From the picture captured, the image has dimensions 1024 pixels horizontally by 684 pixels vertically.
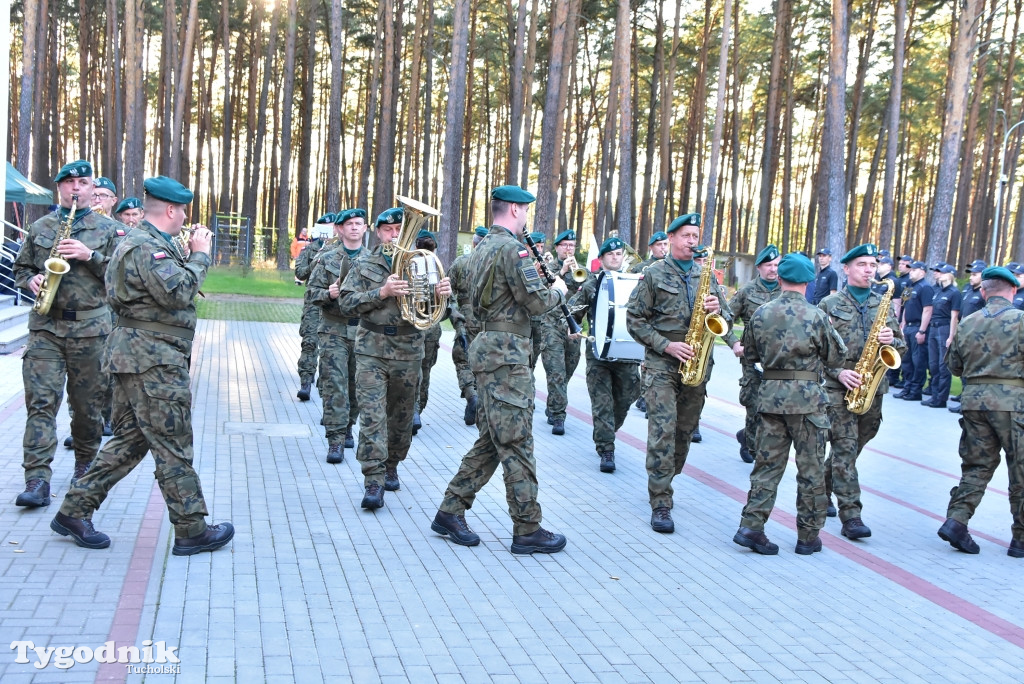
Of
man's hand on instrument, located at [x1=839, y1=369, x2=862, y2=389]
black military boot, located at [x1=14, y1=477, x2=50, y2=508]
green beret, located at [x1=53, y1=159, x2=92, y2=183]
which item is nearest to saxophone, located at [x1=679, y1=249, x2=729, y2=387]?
man's hand on instrument, located at [x1=839, y1=369, x2=862, y2=389]

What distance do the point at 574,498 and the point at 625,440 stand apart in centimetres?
271

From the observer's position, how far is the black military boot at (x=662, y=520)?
686 cm

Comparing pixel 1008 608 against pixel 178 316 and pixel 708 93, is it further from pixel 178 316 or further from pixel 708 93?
pixel 708 93

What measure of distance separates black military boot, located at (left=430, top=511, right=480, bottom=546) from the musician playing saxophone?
277 centimetres

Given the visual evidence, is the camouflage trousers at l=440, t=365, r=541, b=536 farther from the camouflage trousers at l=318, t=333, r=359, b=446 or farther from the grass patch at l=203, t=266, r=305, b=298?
the grass patch at l=203, t=266, r=305, b=298

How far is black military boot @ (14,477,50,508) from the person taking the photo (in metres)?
6.27

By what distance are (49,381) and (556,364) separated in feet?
18.1

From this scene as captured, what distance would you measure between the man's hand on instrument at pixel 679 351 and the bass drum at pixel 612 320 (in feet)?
5.60

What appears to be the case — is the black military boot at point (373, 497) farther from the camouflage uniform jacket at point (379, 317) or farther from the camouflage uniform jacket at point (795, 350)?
the camouflage uniform jacket at point (795, 350)

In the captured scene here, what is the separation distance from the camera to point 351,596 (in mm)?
5129

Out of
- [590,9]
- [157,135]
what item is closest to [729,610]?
[590,9]

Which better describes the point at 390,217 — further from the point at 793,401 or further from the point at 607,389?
the point at 793,401

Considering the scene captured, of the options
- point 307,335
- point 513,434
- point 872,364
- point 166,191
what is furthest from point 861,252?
point 307,335

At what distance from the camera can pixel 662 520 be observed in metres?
6.89
